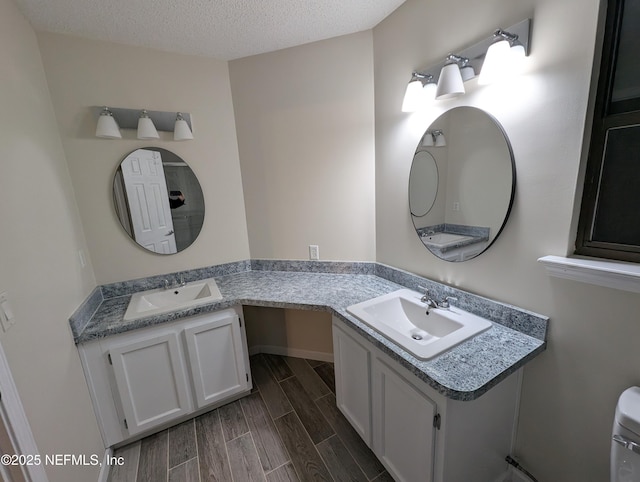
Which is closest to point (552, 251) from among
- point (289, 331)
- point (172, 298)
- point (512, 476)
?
point (512, 476)

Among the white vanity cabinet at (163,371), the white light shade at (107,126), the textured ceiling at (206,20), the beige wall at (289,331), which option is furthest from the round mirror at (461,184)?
the white light shade at (107,126)

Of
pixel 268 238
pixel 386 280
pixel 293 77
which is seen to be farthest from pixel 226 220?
pixel 386 280

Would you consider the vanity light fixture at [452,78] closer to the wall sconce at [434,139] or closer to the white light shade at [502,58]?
the white light shade at [502,58]

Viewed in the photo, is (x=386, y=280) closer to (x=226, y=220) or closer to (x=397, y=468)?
(x=397, y=468)

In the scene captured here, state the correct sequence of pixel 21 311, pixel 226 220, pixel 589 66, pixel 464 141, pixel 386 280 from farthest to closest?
pixel 226 220, pixel 386 280, pixel 464 141, pixel 21 311, pixel 589 66

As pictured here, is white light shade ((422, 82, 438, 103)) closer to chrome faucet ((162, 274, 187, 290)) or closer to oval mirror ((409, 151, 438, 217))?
oval mirror ((409, 151, 438, 217))

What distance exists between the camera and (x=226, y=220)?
2197 mm

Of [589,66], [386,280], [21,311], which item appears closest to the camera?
[589,66]

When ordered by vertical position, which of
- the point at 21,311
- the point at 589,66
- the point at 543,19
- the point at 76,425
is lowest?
the point at 76,425

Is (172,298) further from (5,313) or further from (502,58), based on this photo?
(502,58)

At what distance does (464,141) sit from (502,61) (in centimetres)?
36

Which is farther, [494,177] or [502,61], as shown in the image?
[494,177]

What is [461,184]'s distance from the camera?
139cm

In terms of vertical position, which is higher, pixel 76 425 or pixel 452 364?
pixel 452 364
